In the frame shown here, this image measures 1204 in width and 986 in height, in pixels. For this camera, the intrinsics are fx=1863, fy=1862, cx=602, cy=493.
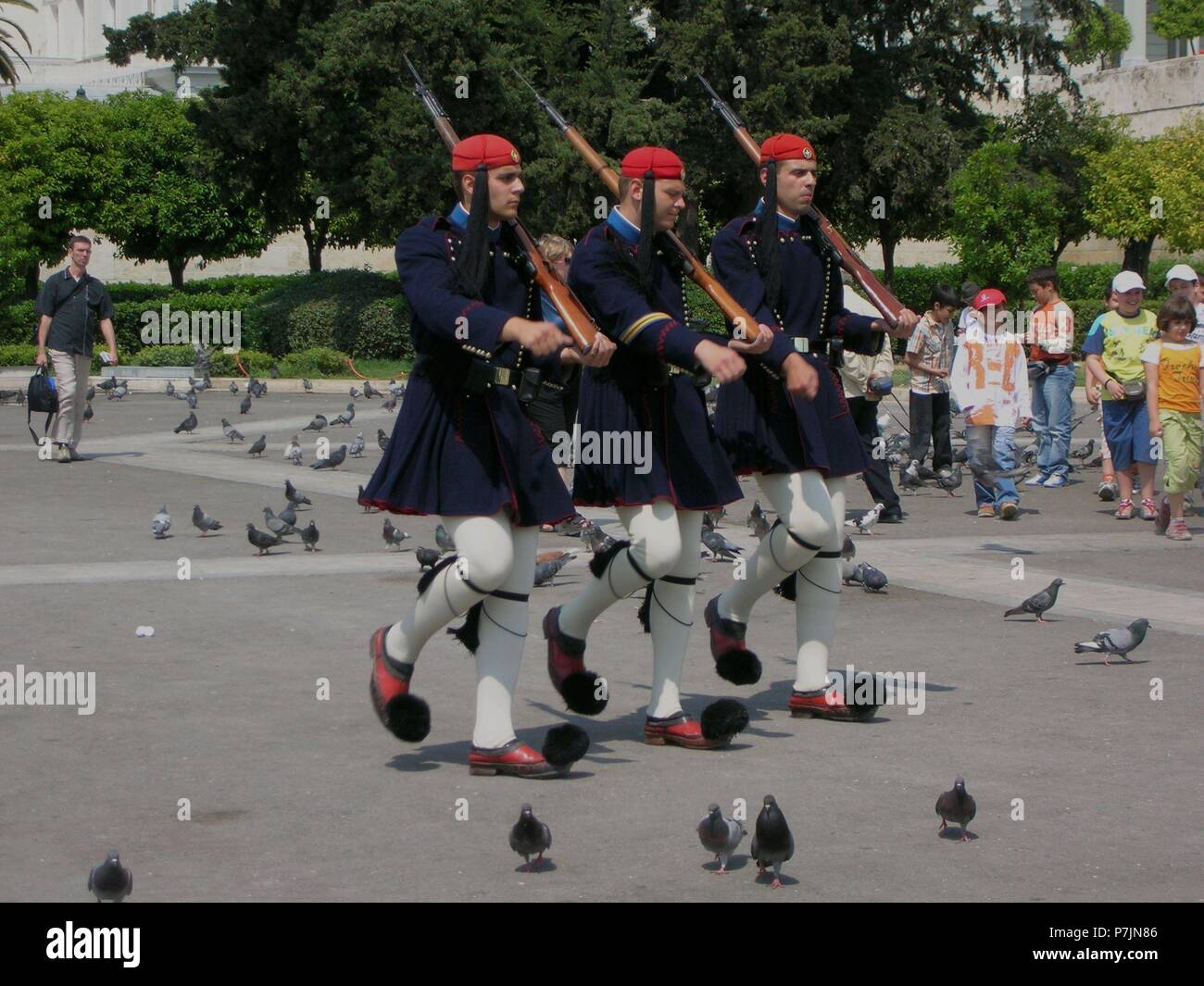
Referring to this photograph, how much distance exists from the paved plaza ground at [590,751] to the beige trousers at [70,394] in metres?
5.72

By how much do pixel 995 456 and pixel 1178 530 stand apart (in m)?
1.81

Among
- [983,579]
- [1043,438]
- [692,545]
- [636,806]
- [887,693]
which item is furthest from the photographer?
[1043,438]

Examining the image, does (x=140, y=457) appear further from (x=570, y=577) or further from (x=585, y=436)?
(x=585, y=436)

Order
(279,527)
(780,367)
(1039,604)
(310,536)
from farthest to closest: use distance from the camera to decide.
Result: (279,527) → (310,536) → (1039,604) → (780,367)

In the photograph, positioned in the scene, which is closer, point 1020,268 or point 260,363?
point 260,363

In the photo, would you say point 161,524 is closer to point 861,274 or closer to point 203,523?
point 203,523

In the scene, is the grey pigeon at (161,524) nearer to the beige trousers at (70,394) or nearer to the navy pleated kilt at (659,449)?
the beige trousers at (70,394)

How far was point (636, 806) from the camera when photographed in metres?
5.95

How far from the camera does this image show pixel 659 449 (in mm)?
6676

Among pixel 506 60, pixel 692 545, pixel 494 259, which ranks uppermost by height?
pixel 506 60

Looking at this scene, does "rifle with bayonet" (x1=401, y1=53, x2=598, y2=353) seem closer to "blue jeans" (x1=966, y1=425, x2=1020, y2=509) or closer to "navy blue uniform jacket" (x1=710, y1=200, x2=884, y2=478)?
"navy blue uniform jacket" (x1=710, y1=200, x2=884, y2=478)

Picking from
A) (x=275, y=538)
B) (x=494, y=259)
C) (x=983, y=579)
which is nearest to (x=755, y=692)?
(x=494, y=259)

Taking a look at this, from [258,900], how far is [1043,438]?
12.6 m

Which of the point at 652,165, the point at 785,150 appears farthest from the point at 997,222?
the point at 652,165
